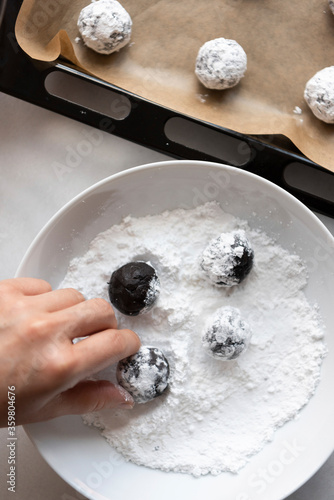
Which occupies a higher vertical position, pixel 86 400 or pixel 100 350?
pixel 100 350

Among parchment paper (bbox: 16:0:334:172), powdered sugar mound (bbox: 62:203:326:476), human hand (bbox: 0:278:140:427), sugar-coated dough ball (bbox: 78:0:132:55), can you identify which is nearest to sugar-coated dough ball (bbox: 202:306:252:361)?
powdered sugar mound (bbox: 62:203:326:476)

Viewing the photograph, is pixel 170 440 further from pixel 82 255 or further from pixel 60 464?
pixel 82 255

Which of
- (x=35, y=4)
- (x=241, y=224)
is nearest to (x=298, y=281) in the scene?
(x=241, y=224)

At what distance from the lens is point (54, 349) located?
1.04m

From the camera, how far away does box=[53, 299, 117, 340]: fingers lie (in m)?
1.07

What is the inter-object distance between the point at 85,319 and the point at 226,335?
30 centimetres

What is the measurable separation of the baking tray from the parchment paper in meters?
0.05

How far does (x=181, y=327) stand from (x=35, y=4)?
0.87m

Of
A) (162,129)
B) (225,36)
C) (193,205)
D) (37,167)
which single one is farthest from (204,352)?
(225,36)

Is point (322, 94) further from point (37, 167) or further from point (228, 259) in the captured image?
point (37, 167)

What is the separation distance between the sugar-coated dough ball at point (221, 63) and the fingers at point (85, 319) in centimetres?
62

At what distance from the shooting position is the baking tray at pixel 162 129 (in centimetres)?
132

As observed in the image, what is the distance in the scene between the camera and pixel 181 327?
4.09ft

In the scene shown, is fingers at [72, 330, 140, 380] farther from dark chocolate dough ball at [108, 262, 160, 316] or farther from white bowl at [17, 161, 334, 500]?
white bowl at [17, 161, 334, 500]
